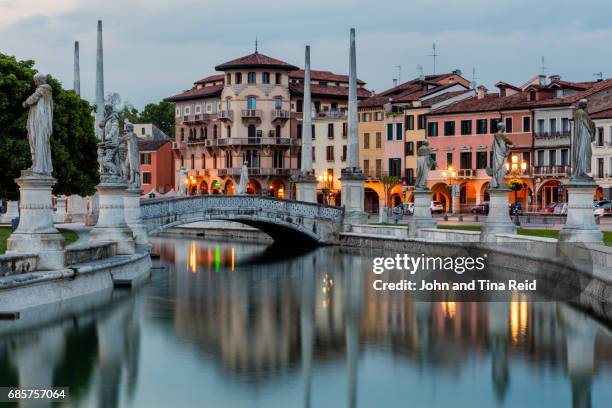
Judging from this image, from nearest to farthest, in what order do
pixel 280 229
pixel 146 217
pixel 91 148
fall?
pixel 146 217 < pixel 91 148 < pixel 280 229

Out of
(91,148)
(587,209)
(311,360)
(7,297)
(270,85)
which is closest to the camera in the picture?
(311,360)

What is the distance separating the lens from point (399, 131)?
91625mm

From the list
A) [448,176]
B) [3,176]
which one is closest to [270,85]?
[448,176]

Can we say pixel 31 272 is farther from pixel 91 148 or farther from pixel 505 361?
pixel 91 148

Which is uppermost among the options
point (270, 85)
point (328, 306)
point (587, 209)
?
point (270, 85)

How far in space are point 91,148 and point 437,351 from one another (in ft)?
107

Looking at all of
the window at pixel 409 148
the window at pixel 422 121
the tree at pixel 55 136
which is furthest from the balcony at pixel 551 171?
the tree at pixel 55 136

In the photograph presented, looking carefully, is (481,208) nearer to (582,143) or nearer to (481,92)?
(481,92)

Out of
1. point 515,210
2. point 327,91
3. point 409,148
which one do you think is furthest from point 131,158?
point 327,91

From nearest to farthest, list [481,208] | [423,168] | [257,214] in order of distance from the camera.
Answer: [423,168], [257,214], [481,208]

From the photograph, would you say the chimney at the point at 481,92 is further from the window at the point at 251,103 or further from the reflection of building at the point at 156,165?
the reflection of building at the point at 156,165

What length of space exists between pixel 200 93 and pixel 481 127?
109 feet

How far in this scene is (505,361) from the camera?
68.0ft

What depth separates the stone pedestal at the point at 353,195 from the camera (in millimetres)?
54562
